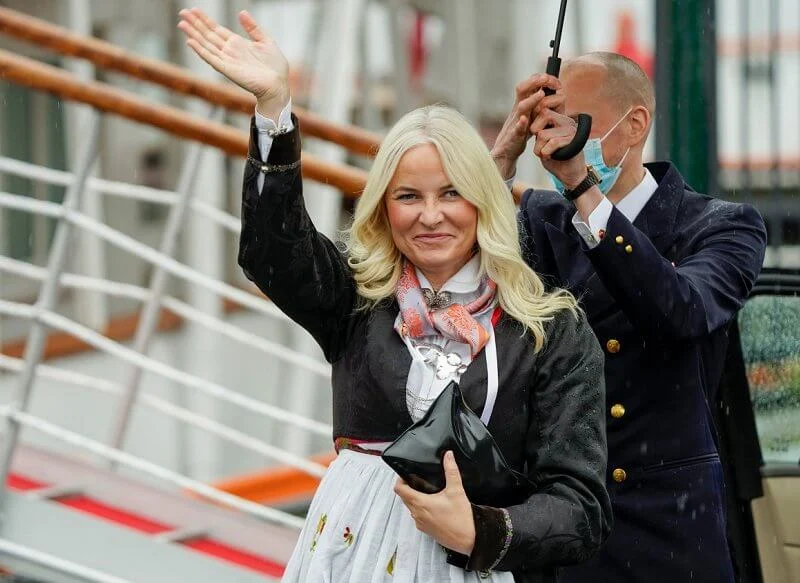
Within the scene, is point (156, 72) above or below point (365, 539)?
above

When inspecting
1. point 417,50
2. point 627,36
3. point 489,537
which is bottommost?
point 489,537

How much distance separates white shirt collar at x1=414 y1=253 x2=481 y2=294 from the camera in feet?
7.63

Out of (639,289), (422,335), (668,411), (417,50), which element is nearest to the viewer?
(422,335)

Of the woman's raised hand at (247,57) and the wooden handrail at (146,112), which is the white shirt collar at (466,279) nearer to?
the woman's raised hand at (247,57)

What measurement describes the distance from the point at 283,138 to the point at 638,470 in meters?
0.97

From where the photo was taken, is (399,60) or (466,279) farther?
(399,60)

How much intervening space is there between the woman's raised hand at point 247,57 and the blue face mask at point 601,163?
669mm

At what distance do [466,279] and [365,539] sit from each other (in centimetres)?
44

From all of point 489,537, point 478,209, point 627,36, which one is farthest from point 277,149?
point 627,36

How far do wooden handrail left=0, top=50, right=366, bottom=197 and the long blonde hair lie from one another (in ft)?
5.63

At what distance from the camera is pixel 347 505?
7.43 feet

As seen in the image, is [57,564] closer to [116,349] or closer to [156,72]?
[116,349]

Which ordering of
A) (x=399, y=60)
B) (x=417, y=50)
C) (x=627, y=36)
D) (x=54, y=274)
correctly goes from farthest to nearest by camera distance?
(x=627, y=36) → (x=417, y=50) → (x=399, y=60) → (x=54, y=274)

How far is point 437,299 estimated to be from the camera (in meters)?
2.33
